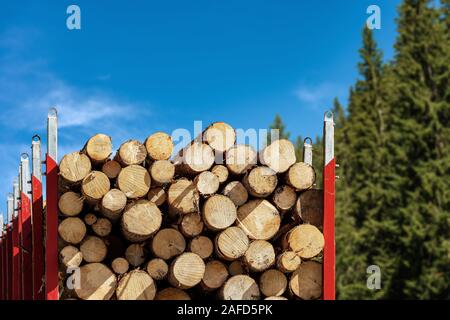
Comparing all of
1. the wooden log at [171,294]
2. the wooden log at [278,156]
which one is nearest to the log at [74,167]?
the wooden log at [171,294]

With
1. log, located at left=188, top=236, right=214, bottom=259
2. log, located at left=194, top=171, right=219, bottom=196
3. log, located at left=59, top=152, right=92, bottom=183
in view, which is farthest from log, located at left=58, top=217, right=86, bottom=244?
log, located at left=194, top=171, right=219, bottom=196

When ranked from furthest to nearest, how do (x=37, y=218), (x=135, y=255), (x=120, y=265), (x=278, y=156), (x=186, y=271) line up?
(x=37, y=218) < (x=278, y=156) < (x=135, y=255) < (x=120, y=265) < (x=186, y=271)

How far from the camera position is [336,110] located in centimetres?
4172

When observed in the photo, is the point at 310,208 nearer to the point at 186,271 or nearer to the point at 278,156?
the point at 278,156

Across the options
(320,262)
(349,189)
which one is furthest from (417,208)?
(320,262)

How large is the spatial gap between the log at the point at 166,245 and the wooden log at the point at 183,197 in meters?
0.24

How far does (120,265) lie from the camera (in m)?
6.09

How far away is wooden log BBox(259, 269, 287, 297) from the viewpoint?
244 inches

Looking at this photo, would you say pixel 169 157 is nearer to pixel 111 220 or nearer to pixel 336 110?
pixel 111 220

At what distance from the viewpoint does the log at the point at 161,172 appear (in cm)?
615

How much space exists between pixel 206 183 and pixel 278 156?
71cm

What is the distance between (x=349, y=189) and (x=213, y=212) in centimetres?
2722

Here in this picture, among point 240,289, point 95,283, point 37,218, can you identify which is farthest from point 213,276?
point 37,218

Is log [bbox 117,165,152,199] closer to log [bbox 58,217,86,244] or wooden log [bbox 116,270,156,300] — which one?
log [bbox 58,217,86,244]
